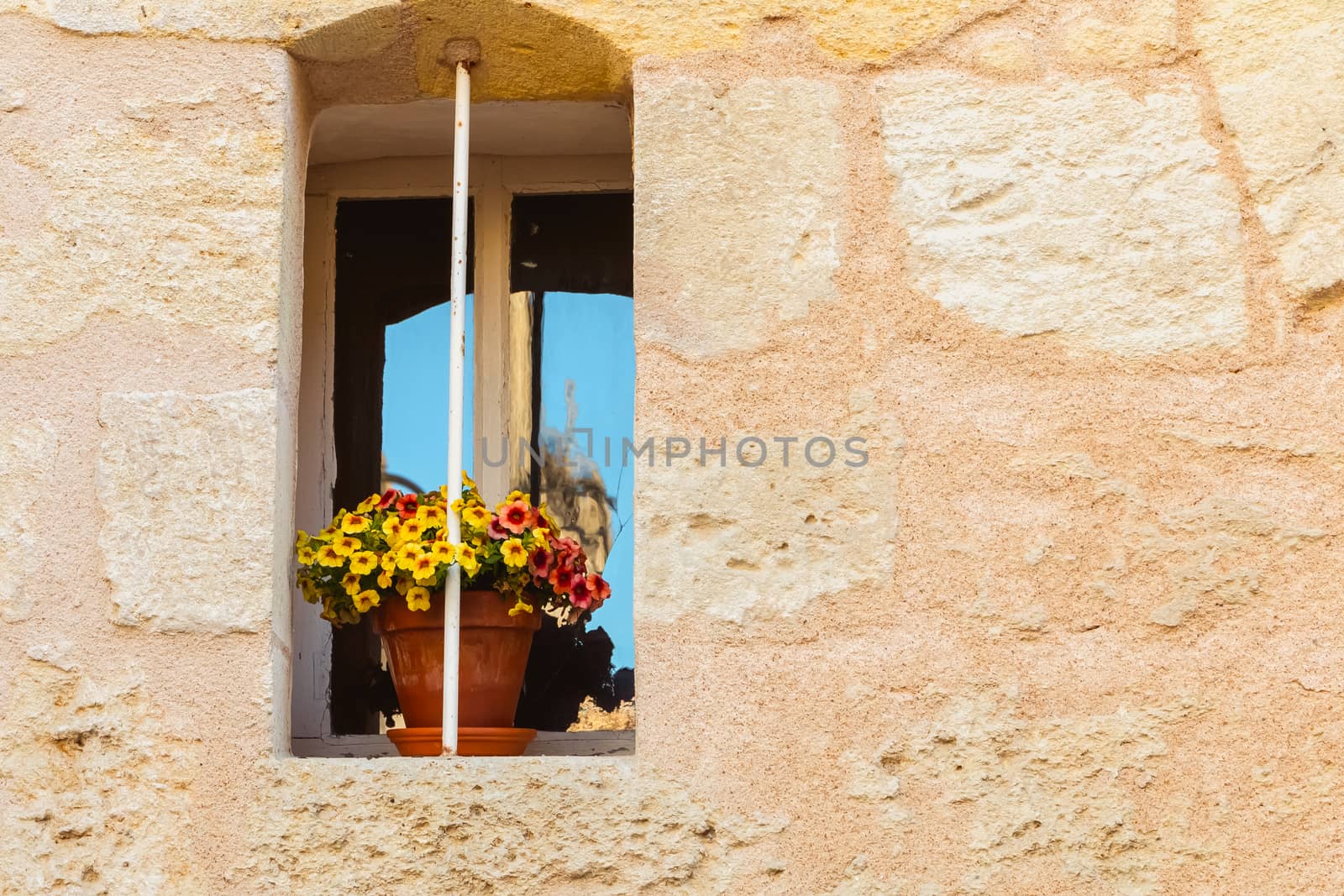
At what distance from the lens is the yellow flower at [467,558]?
2176mm

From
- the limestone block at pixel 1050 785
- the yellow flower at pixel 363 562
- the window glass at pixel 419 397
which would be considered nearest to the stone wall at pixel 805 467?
the limestone block at pixel 1050 785

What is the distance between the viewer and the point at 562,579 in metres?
2.29

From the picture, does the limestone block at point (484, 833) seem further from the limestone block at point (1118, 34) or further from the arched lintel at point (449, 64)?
the limestone block at point (1118, 34)

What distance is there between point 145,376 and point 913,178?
1.17 metres

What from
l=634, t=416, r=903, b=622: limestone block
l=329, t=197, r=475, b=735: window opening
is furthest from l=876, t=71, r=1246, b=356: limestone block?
l=329, t=197, r=475, b=735: window opening

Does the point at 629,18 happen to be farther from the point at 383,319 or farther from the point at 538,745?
the point at 538,745

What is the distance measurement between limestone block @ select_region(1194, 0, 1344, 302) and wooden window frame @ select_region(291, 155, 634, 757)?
1.11 m

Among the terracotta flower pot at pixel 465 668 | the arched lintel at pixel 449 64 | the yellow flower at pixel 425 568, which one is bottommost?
the terracotta flower pot at pixel 465 668

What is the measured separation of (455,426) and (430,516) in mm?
163

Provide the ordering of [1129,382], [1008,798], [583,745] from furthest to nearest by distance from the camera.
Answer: [583,745], [1129,382], [1008,798]

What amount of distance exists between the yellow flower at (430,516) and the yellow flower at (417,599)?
11 centimetres

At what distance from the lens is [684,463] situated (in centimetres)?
210

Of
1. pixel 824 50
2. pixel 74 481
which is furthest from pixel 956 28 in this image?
pixel 74 481

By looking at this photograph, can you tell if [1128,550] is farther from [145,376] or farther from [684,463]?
[145,376]
